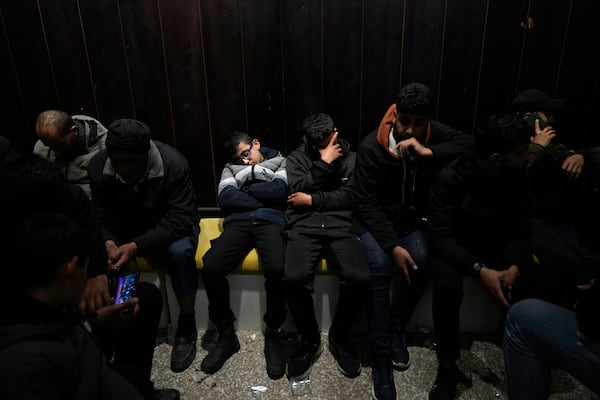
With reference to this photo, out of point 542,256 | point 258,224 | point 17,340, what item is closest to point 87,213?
point 258,224

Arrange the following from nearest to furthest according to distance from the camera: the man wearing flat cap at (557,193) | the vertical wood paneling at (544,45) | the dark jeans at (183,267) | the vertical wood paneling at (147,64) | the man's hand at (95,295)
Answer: the man's hand at (95,295), the man wearing flat cap at (557,193), the dark jeans at (183,267), the vertical wood paneling at (544,45), the vertical wood paneling at (147,64)

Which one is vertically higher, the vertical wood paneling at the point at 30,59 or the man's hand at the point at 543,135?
the vertical wood paneling at the point at 30,59

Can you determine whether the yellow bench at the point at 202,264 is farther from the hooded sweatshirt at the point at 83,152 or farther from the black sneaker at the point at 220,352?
the hooded sweatshirt at the point at 83,152

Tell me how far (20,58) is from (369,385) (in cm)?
302

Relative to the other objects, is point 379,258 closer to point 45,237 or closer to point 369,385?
point 369,385

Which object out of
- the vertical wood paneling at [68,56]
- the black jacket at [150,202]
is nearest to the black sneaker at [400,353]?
the black jacket at [150,202]

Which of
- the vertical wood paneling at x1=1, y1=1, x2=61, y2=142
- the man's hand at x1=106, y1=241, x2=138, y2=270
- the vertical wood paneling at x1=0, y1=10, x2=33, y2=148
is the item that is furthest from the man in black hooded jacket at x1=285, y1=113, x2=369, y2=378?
the vertical wood paneling at x1=0, y1=10, x2=33, y2=148

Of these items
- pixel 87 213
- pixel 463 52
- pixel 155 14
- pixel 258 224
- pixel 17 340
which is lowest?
pixel 258 224

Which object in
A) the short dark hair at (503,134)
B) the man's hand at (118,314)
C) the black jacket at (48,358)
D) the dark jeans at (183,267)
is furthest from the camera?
the dark jeans at (183,267)

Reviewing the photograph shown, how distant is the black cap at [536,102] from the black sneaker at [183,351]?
8.04 feet

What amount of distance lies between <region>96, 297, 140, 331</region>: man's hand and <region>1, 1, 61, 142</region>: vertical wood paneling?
1.86m

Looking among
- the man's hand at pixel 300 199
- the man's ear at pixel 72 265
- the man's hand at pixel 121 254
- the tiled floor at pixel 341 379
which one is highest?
the man's ear at pixel 72 265

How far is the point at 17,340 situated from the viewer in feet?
3.71

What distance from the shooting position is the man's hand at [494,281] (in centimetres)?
222
